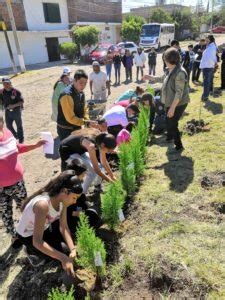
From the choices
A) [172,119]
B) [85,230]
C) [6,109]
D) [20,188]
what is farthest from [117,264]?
[6,109]

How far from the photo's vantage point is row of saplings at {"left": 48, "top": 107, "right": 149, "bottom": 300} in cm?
255

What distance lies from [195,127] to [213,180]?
229cm

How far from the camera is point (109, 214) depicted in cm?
324

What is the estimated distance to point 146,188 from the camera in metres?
4.29

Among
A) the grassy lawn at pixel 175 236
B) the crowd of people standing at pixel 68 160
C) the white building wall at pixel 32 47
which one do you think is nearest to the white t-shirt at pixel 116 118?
the crowd of people standing at pixel 68 160

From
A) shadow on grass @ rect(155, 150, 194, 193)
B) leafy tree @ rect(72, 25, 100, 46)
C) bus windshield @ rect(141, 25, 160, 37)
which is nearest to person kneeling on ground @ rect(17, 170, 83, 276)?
shadow on grass @ rect(155, 150, 194, 193)

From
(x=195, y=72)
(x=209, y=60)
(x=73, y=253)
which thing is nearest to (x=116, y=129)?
(x=73, y=253)

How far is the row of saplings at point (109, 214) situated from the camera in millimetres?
2547

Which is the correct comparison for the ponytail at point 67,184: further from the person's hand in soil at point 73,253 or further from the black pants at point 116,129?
the black pants at point 116,129

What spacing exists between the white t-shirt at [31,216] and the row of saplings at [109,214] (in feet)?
0.95

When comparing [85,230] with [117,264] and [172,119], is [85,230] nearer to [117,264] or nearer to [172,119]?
[117,264]

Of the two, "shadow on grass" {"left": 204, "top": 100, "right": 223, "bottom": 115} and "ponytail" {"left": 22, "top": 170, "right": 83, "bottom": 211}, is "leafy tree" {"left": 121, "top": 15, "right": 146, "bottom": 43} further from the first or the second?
"ponytail" {"left": 22, "top": 170, "right": 83, "bottom": 211}

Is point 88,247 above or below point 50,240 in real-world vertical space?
above

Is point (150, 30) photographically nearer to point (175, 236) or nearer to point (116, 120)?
point (116, 120)
